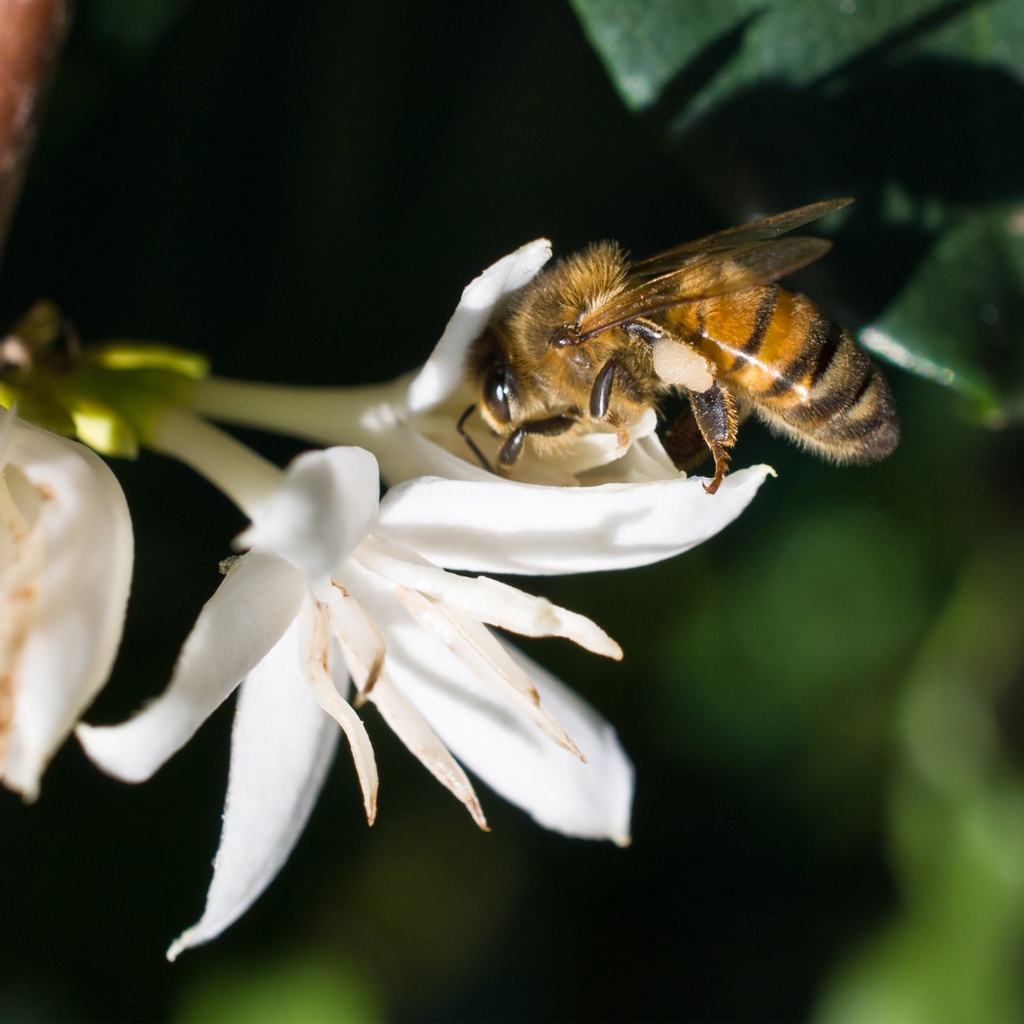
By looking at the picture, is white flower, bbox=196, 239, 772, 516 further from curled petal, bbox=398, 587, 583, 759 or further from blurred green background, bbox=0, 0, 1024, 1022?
blurred green background, bbox=0, 0, 1024, 1022

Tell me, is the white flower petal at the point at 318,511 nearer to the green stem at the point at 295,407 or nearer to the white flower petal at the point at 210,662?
the white flower petal at the point at 210,662

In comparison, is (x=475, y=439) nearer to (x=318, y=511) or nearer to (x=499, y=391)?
(x=499, y=391)

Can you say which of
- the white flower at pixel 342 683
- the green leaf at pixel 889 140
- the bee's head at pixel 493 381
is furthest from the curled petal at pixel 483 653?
the green leaf at pixel 889 140

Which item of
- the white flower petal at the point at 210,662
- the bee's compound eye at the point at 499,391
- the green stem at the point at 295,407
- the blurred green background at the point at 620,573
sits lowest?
the blurred green background at the point at 620,573

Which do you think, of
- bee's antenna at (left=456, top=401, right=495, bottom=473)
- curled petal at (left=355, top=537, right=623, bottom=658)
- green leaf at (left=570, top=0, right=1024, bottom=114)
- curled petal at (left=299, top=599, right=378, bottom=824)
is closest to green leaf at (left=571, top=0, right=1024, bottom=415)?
green leaf at (left=570, top=0, right=1024, bottom=114)

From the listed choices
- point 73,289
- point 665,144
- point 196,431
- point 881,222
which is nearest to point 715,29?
point 665,144

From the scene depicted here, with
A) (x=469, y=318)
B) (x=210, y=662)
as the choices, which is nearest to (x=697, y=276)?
(x=469, y=318)

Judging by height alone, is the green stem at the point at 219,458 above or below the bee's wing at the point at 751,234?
above
